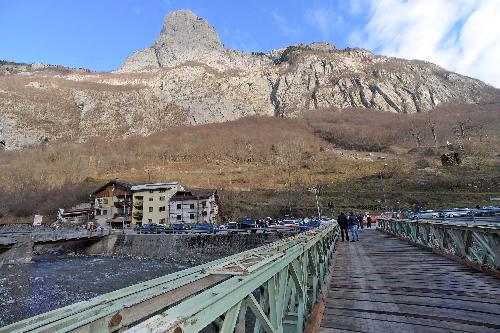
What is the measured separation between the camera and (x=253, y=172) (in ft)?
447

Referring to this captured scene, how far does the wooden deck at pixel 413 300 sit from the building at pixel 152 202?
7328 centimetres

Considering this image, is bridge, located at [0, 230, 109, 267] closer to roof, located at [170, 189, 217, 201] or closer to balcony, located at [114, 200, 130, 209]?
roof, located at [170, 189, 217, 201]

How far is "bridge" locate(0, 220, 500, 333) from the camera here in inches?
86.3

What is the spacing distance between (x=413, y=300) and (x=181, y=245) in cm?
5017

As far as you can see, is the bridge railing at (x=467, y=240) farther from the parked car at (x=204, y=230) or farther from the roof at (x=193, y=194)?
the roof at (x=193, y=194)

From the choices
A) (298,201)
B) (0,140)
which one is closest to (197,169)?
(298,201)

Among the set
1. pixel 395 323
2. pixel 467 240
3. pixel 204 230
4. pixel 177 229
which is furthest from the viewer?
pixel 177 229

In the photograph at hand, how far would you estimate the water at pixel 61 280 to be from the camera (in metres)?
25.3

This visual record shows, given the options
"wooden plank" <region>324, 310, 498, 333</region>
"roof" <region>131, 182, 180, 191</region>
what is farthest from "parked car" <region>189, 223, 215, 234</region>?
"wooden plank" <region>324, 310, 498, 333</region>

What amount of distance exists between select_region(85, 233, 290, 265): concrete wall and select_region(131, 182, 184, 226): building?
1892 cm

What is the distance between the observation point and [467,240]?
1032 cm

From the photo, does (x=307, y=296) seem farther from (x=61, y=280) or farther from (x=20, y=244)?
(x=20, y=244)

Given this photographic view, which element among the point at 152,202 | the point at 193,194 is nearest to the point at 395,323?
the point at 193,194

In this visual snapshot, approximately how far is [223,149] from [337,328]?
17070cm
